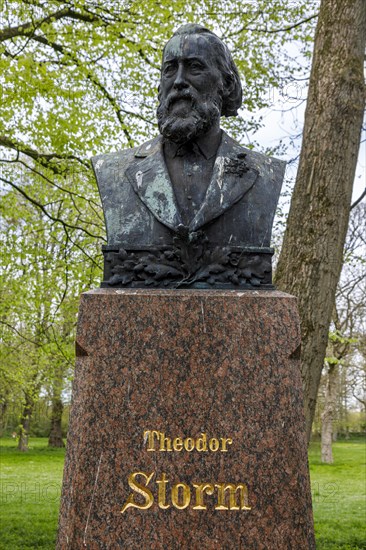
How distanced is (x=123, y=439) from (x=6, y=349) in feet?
35.7

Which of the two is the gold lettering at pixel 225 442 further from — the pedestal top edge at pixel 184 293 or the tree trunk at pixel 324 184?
the tree trunk at pixel 324 184

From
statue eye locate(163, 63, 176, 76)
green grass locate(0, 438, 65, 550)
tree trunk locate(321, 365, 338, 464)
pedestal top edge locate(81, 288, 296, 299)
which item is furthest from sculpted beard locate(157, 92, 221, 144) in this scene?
tree trunk locate(321, 365, 338, 464)

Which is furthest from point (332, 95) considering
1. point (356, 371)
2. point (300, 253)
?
point (356, 371)

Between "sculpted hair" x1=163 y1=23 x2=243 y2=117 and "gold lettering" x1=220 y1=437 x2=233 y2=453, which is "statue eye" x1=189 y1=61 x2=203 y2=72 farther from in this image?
"gold lettering" x1=220 y1=437 x2=233 y2=453

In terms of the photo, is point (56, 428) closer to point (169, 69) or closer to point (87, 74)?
point (87, 74)

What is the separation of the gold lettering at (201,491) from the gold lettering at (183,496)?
0.04m

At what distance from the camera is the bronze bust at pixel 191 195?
12.3 feet

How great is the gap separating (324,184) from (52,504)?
341 inches

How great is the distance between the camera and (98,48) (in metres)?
10.0

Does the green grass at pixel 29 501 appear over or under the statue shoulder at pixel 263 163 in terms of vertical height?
under

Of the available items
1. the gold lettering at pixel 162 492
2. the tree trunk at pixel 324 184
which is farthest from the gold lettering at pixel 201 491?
the tree trunk at pixel 324 184

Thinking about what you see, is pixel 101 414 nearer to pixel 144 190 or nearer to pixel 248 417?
pixel 248 417

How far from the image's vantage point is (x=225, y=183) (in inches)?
154

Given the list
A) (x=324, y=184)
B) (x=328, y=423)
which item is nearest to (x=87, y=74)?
(x=324, y=184)
